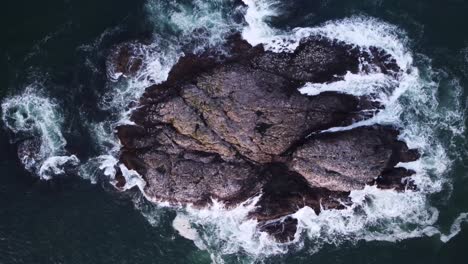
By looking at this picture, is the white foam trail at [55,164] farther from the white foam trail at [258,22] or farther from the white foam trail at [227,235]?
the white foam trail at [258,22]

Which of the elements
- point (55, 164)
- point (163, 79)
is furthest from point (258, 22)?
point (55, 164)

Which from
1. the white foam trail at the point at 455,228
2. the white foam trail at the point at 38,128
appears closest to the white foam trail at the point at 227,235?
the white foam trail at the point at 38,128

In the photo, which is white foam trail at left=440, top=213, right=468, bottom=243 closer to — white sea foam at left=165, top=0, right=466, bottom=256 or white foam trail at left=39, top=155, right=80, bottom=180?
white sea foam at left=165, top=0, right=466, bottom=256

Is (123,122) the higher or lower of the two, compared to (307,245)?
higher

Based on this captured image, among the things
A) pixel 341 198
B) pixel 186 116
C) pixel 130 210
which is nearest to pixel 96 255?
pixel 130 210

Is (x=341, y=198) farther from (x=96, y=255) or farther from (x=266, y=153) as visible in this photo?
(x=96, y=255)

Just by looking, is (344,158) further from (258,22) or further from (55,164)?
(55,164)

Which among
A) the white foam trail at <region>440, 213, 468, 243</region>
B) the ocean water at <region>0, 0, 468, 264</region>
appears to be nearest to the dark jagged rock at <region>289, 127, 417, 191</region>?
the ocean water at <region>0, 0, 468, 264</region>
